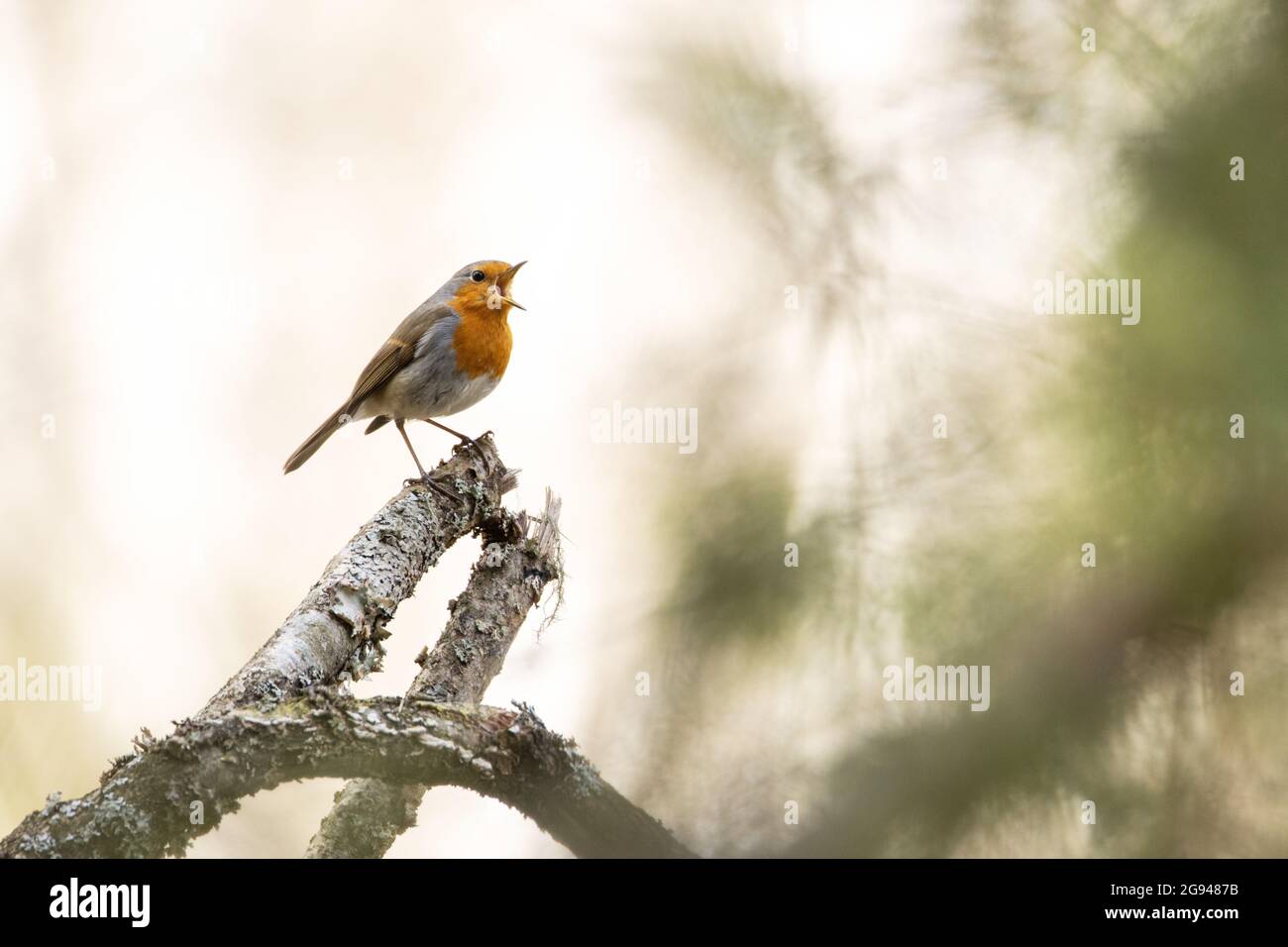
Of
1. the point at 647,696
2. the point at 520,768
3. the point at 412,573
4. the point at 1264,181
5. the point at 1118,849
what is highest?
the point at 1264,181

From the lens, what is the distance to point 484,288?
4.99m

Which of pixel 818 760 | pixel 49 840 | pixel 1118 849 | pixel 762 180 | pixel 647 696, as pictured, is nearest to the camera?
pixel 49 840

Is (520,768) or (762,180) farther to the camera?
(762,180)

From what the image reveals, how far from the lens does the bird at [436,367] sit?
4.77 meters

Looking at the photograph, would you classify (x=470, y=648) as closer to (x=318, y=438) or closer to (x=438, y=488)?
(x=438, y=488)

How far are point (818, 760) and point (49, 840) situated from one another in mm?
1686

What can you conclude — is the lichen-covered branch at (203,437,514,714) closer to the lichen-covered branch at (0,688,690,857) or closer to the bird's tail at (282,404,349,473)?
the lichen-covered branch at (0,688,690,857)

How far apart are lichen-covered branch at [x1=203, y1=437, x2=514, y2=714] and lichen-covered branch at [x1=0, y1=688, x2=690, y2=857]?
0.97 ft

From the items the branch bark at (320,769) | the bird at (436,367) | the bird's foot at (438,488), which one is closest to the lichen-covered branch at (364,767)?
the branch bark at (320,769)

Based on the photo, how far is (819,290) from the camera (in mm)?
3596

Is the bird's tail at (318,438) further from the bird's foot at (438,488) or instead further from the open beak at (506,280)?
the bird's foot at (438,488)

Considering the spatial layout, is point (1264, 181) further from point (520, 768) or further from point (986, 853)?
point (520, 768)

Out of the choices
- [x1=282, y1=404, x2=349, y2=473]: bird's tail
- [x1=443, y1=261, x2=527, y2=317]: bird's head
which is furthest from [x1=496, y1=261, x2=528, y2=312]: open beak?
[x1=282, y1=404, x2=349, y2=473]: bird's tail

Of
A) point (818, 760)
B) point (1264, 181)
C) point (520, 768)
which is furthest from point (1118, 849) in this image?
point (1264, 181)
